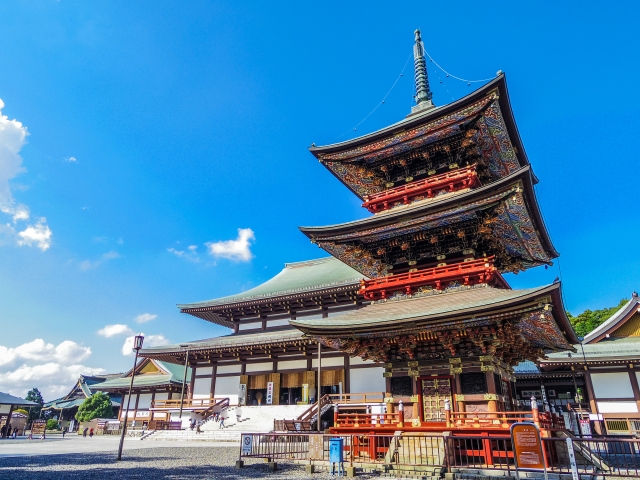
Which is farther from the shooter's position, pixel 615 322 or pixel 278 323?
pixel 278 323

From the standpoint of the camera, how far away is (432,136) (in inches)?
744

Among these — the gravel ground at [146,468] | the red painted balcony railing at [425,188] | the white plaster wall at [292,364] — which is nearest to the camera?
the gravel ground at [146,468]

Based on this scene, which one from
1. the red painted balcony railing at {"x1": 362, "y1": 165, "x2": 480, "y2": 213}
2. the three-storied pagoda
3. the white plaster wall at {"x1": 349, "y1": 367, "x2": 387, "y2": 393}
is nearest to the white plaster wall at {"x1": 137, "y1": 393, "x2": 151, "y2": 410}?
the white plaster wall at {"x1": 349, "y1": 367, "x2": 387, "y2": 393}

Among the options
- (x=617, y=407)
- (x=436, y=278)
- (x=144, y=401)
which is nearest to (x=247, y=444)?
(x=436, y=278)

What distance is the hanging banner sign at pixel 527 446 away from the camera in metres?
9.09

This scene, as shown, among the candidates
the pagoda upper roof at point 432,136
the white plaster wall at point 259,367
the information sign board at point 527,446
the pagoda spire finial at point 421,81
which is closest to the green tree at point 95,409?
the white plaster wall at point 259,367

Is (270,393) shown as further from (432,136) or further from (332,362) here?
(432,136)

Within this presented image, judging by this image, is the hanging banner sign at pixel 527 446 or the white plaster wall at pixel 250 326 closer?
the hanging banner sign at pixel 527 446

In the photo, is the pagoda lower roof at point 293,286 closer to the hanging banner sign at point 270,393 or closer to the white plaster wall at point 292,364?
the white plaster wall at point 292,364

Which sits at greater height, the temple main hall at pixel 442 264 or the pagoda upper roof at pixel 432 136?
the pagoda upper roof at pixel 432 136

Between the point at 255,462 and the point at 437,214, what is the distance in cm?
1138

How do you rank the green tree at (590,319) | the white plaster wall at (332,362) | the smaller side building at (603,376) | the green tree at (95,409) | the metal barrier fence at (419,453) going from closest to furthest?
1. the metal barrier fence at (419,453)
2. the smaller side building at (603,376)
3. the white plaster wall at (332,362)
4. the green tree at (95,409)
5. the green tree at (590,319)

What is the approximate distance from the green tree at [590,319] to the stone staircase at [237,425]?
51521 millimetres

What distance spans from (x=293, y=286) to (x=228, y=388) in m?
8.88
